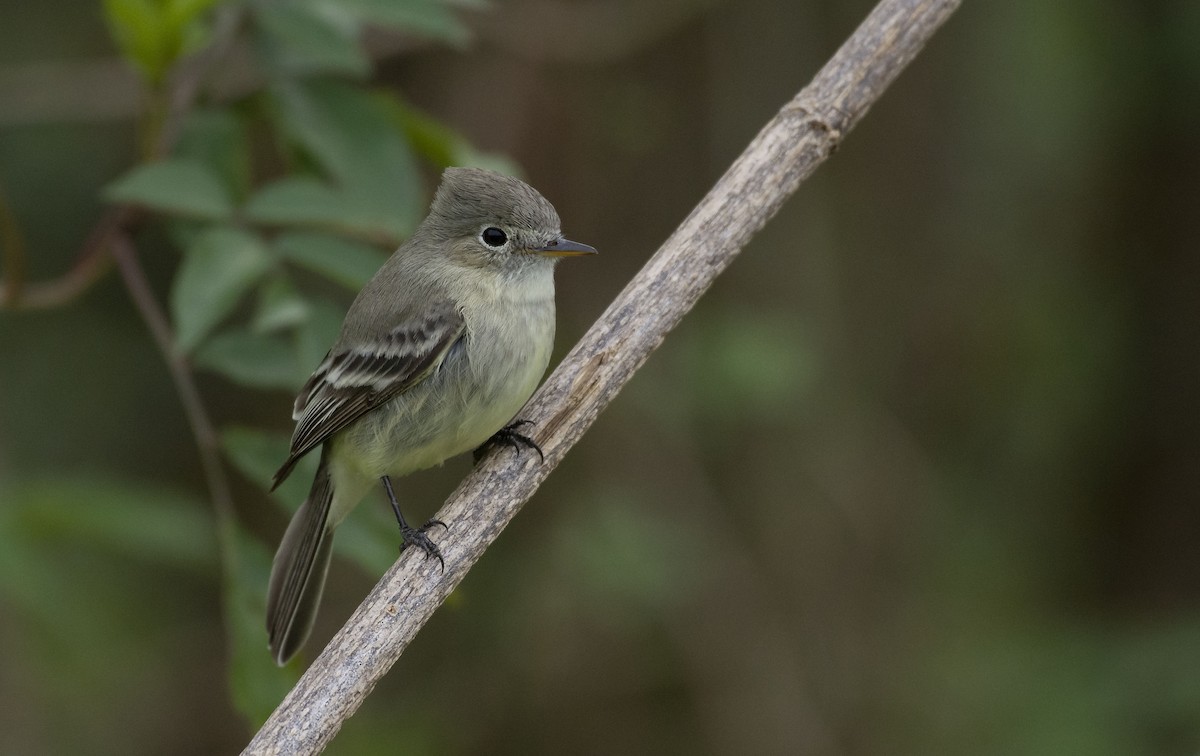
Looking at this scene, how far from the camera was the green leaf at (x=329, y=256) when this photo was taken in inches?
126

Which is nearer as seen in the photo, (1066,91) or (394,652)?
(394,652)

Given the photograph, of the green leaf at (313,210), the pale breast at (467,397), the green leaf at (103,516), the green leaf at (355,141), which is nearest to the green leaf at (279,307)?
the green leaf at (313,210)

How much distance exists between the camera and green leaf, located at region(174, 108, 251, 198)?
140 inches

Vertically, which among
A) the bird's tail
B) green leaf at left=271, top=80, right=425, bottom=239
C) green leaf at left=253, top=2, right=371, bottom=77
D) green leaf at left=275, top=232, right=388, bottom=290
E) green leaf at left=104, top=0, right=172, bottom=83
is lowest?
the bird's tail

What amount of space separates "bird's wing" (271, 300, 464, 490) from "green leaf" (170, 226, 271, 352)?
1.24ft

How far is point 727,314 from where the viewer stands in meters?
6.23

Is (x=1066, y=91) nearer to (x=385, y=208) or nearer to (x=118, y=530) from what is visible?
(x=385, y=208)

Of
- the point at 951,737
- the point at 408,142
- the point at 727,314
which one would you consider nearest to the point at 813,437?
the point at 727,314

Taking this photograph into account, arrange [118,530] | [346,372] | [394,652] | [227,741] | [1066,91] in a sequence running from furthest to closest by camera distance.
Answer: [227,741] < [1066,91] < [118,530] < [346,372] < [394,652]

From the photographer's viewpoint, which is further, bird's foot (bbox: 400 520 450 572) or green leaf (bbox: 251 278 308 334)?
green leaf (bbox: 251 278 308 334)

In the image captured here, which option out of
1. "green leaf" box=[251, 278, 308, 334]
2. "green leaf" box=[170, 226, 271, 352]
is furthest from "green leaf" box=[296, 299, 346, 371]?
"green leaf" box=[170, 226, 271, 352]

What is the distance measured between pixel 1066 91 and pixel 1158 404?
6.12 ft

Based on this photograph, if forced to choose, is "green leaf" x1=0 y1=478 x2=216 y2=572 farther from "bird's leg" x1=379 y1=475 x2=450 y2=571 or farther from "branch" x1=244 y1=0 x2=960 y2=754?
"branch" x1=244 y1=0 x2=960 y2=754

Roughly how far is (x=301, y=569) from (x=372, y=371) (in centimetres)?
60
